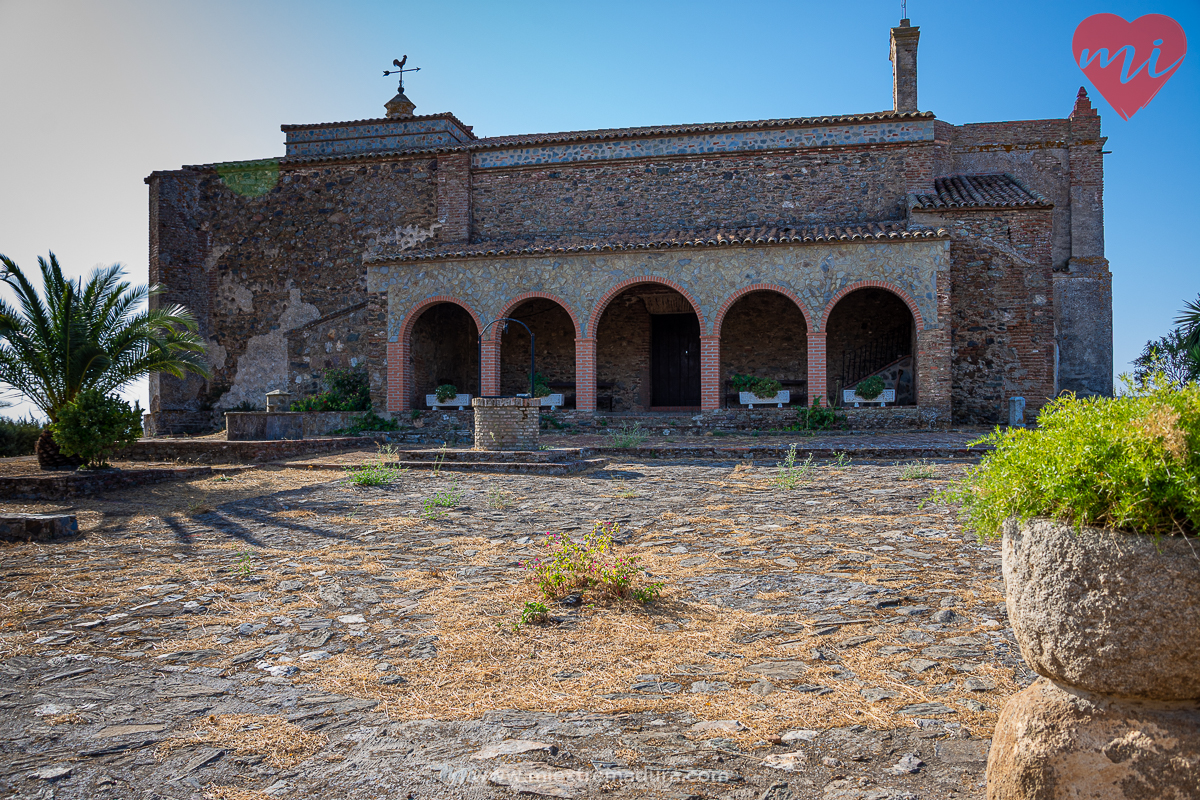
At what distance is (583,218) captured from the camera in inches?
762

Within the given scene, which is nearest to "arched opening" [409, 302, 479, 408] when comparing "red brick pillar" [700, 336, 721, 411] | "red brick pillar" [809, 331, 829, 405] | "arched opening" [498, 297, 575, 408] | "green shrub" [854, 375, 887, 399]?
"arched opening" [498, 297, 575, 408]

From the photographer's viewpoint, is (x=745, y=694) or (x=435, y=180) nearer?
(x=745, y=694)

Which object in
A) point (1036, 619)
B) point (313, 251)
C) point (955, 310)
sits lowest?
point (1036, 619)

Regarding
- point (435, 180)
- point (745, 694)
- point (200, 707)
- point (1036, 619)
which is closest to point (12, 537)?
point (200, 707)

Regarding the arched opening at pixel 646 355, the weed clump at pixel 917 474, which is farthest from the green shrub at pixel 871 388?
the weed clump at pixel 917 474

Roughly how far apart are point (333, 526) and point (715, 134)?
15375 millimetres

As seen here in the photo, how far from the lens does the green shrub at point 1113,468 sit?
5.90 feet

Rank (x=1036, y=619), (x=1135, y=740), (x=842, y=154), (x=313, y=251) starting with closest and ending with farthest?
(x=1135, y=740)
(x=1036, y=619)
(x=842, y=154)
(x=313, y=251)

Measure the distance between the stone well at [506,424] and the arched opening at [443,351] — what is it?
672 centimetres

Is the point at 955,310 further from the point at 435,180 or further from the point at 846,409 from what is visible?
the point at 435,180

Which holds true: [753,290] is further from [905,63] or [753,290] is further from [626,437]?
[905,63]

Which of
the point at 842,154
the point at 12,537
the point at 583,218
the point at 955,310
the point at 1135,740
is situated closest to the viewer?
the point at 1135,740

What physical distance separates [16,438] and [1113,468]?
64.8 ft

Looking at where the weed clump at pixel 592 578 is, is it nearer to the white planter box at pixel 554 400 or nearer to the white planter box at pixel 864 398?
the white planter box at pixel 864 398
